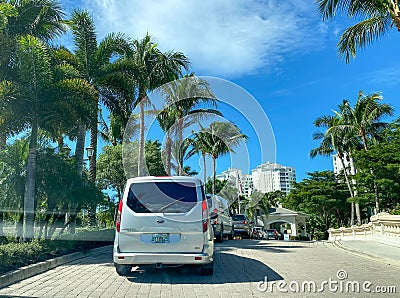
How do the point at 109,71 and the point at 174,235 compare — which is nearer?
the point at 174,235

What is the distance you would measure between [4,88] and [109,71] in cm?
589

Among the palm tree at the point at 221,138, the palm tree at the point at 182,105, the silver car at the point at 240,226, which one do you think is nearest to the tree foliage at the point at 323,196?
the palm tree at the point at 221,138

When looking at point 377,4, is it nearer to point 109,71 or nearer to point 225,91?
point 225,91

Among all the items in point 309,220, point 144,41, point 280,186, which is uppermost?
point 144,41

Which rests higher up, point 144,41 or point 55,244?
point 144,41

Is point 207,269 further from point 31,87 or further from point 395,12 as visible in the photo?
point 395,12

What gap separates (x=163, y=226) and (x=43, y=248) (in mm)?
4765

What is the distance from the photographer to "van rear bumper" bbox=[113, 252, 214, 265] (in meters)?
7.00

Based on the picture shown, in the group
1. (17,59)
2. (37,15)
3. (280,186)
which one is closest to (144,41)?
(37,15)

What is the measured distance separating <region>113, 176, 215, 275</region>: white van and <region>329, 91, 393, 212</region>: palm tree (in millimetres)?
28331

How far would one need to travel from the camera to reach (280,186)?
9838 cm

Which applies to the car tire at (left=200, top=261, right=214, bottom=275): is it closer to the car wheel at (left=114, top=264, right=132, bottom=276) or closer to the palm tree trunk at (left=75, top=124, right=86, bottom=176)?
the car wheel at (left=114, top=264, right=132, bottom=276)
